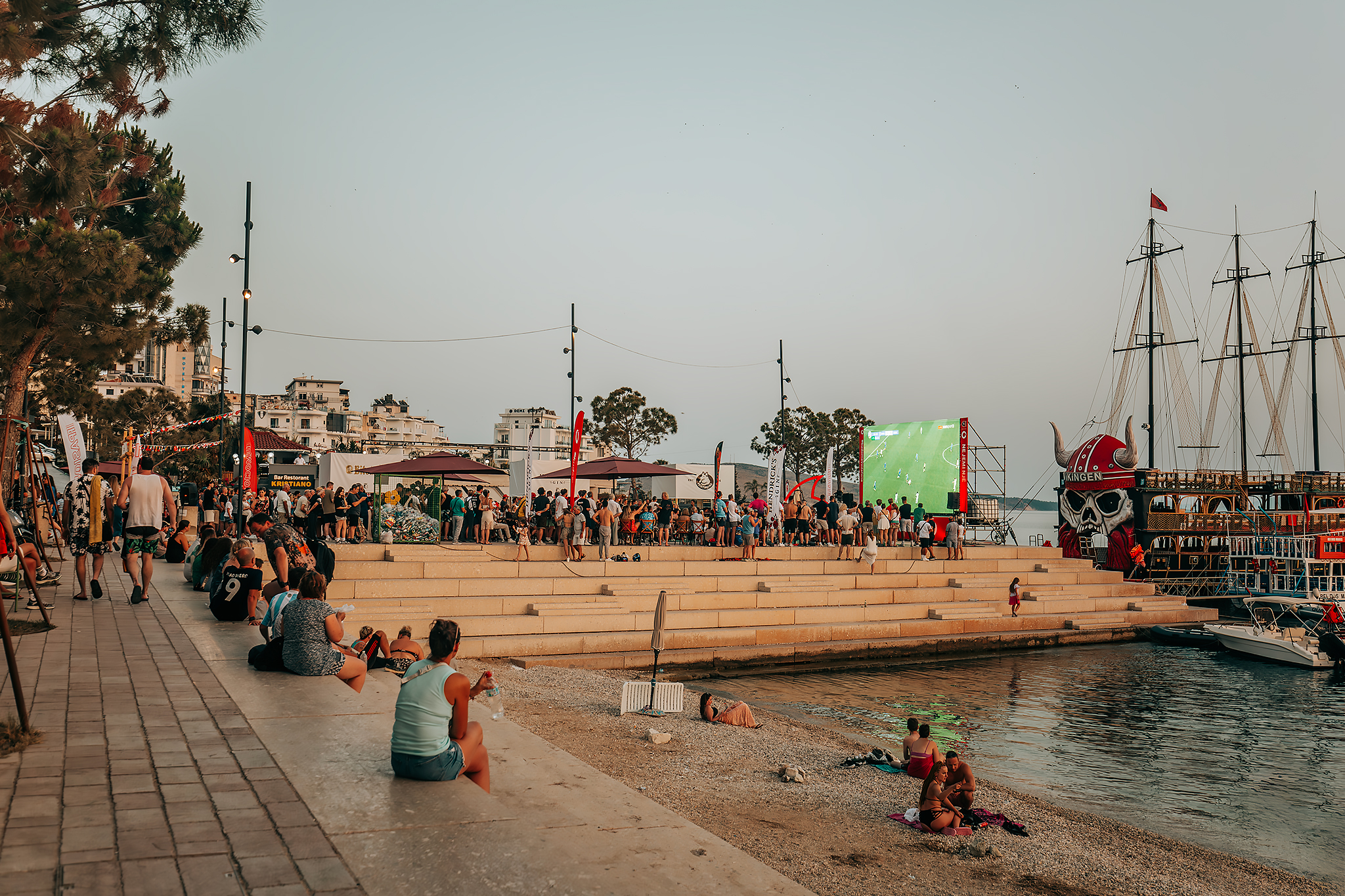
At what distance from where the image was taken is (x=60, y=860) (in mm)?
3980

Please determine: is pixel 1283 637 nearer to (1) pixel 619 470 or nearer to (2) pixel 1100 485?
(2) pixel 1100 485

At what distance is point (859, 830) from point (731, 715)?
4921mm

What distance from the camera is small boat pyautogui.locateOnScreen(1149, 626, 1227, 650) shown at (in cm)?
2541

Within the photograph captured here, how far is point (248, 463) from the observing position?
840 inches

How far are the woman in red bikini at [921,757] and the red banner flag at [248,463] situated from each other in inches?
664

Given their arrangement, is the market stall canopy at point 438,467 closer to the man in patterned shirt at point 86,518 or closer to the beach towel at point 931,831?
the man in patterned shirt at point 86,518

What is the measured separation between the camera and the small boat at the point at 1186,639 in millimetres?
25406

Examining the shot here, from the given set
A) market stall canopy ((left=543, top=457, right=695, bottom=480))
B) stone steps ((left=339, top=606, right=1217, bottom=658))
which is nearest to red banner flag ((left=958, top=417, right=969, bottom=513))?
stone steps ((left=339, top=606, right=1217, bottom=658))

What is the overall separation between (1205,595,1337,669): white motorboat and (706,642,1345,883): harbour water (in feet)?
1.50

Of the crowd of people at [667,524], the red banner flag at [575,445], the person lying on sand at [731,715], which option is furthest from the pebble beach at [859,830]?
the crowd of people at [667,524]

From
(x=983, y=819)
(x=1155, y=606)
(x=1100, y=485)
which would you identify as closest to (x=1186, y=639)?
(x=1155, y=606)

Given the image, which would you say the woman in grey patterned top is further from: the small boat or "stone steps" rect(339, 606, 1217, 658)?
the small boat

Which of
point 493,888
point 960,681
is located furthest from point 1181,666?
point 493,888

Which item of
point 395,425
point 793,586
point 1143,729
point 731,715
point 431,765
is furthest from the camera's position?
point 395,425
